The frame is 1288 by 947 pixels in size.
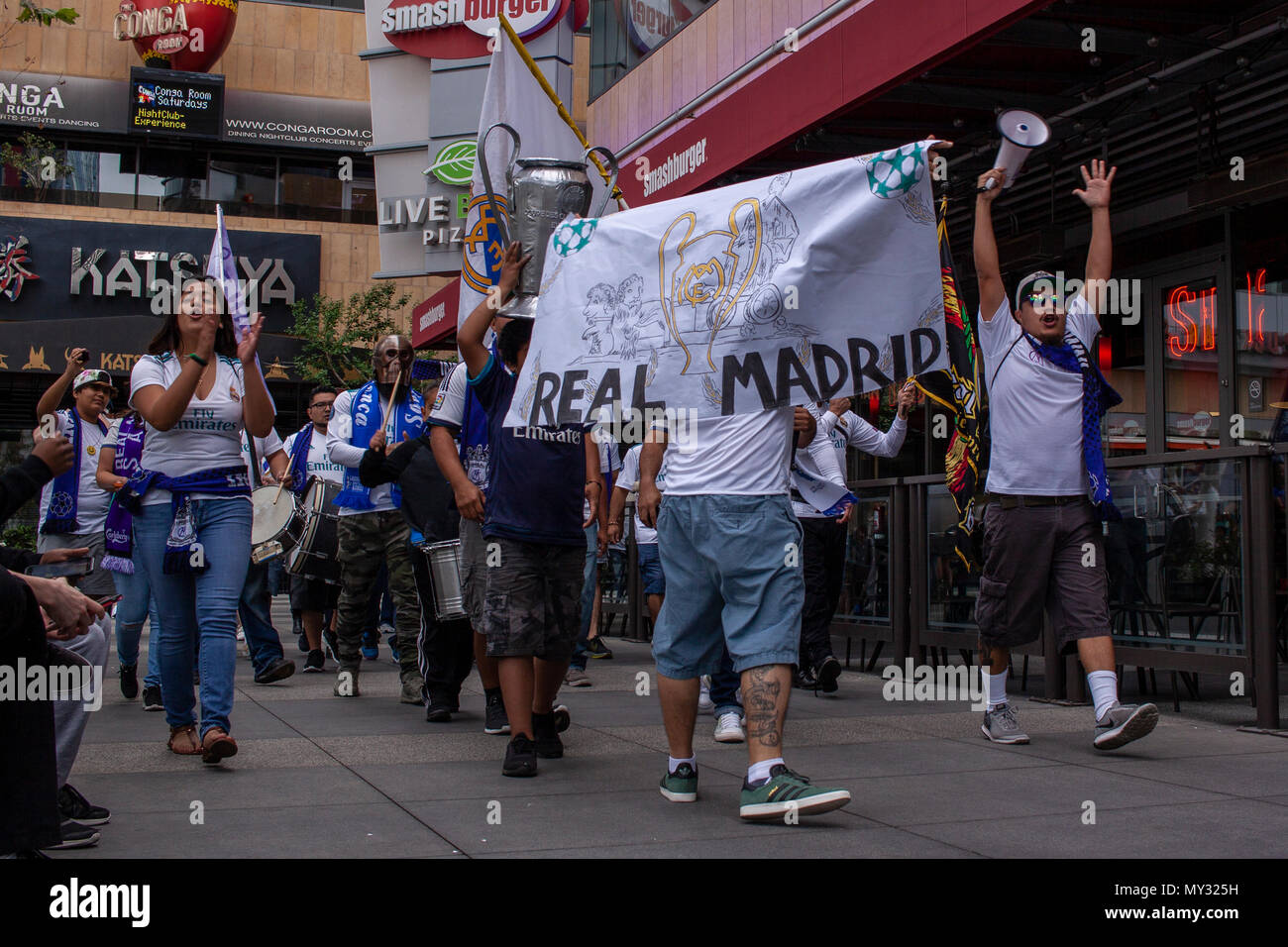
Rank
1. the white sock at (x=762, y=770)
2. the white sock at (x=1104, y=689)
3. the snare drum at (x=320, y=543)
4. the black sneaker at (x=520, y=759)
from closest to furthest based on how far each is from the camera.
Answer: the white sock at (x=762, y=770), the black sneaker at (x=520, y=759), the white sock at (x=1104, y=689), the snare drum at (x=320, y=543)

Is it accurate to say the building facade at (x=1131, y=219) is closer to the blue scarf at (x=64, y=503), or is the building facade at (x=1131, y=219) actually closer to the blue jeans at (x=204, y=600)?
the blue jeans at (x=204, y=600)

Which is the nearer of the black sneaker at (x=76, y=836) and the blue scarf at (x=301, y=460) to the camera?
the black sneaker at (x=76, y=836)

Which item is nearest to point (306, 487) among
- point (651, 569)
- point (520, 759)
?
point (651, 569)

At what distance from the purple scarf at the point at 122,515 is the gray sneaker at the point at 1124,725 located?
17.9ft

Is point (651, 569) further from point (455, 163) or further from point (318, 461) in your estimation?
point (455, 163)

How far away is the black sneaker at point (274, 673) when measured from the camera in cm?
770

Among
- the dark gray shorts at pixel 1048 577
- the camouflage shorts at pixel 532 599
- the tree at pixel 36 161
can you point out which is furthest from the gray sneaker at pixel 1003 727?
the tree at pixel 36 161

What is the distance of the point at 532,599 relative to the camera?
542 cm

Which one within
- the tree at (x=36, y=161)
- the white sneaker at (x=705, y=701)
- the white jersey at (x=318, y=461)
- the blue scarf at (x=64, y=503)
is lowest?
the white sneaker at (x=705, y=701)

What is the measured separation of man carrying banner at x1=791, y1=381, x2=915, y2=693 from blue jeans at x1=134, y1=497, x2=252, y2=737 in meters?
3.30

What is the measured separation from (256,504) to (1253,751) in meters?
6.80

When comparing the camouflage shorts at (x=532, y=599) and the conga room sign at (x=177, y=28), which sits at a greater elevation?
the conga room sign at (x=177, y=28)

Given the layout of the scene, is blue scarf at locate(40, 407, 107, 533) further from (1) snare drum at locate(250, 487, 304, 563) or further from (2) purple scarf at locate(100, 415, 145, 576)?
(1) snare drum at locate(250, 487, 304, 563)
